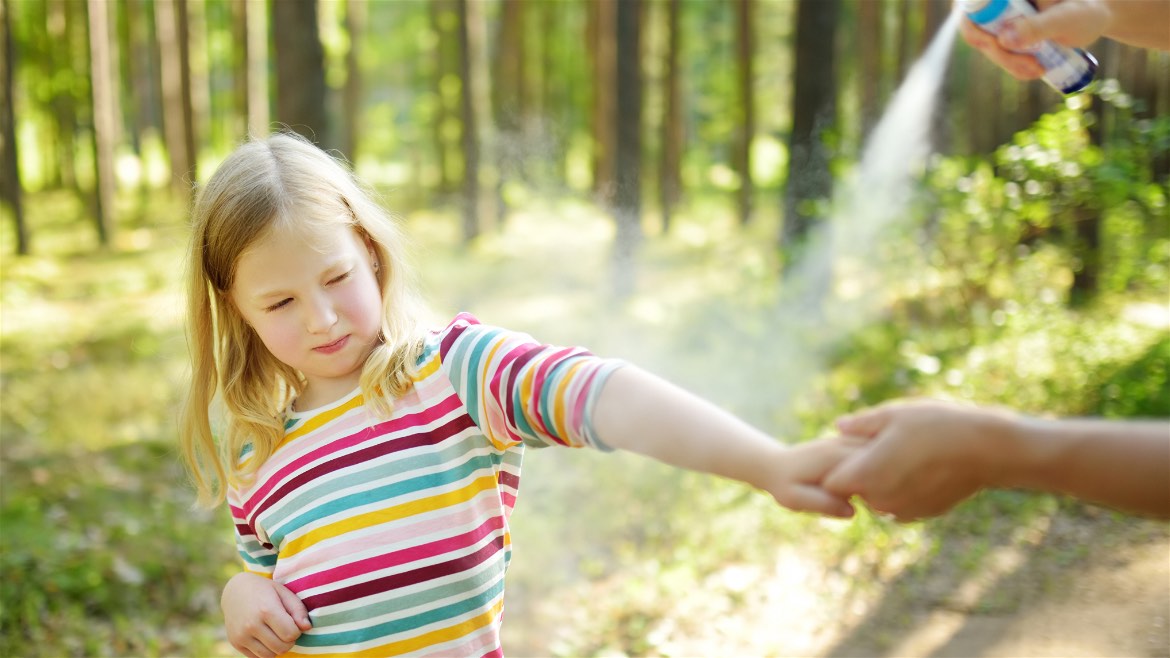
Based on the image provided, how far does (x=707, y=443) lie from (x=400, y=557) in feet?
2.05

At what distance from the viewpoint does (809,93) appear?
28.5ft

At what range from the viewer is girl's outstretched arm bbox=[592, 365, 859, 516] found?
3.89 feet

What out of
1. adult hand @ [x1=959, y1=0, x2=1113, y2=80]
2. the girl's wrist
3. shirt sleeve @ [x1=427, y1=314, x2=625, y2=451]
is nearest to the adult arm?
the girl's wrist

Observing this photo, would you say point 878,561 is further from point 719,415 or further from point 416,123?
point 416,123

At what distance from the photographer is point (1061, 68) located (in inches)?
84.0

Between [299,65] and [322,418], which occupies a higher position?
[299,65]

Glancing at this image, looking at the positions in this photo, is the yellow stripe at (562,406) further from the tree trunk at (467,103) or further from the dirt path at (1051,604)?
the tree trunk at (467,103)

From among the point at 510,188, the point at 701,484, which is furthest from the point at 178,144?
the point at 701,484

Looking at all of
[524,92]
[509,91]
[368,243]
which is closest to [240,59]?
[509,91]

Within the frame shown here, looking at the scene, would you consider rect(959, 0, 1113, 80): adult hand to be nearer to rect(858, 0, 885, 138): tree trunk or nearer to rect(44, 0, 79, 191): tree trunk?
rect(858, 0, 885, 138): tree trunk

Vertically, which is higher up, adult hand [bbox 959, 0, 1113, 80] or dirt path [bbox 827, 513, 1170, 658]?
adult hand [bbox 959, 0, 1113, 80]

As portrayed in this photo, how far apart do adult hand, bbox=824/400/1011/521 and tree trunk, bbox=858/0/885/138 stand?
54.4 ft

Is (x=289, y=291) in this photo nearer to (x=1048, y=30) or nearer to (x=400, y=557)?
(x=400, y=557)

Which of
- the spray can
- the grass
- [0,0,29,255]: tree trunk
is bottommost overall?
the grass
